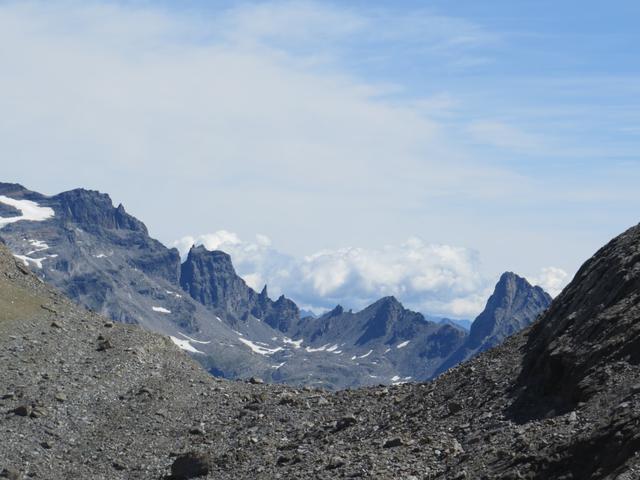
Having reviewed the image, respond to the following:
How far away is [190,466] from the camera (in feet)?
173

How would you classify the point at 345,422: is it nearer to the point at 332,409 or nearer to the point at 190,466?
the point at 332,409

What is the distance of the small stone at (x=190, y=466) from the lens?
172ft

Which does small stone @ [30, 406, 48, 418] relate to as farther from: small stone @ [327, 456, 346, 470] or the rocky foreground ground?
small stone @ [327, 456, 346, 470]

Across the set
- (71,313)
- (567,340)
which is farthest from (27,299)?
(567,340)

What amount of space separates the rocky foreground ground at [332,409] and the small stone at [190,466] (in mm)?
83

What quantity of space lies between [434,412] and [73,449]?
23.5m

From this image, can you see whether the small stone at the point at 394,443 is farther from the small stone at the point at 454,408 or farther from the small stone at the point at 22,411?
the small stone at the point at 22,411

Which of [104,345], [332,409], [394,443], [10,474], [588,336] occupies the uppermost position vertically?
[588,336]

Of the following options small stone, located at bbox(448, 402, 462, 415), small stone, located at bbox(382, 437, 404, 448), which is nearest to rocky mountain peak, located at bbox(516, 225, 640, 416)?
small stone, located at bbox(448, 402, 462, 415)

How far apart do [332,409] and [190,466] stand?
15.7 m

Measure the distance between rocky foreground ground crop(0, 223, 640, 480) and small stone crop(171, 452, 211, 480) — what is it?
0.08 meters

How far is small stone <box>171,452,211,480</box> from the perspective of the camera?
5250cm

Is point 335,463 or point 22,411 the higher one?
point 335,463

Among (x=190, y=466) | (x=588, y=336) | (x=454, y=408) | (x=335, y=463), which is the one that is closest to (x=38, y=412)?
(x=190, y=466)
